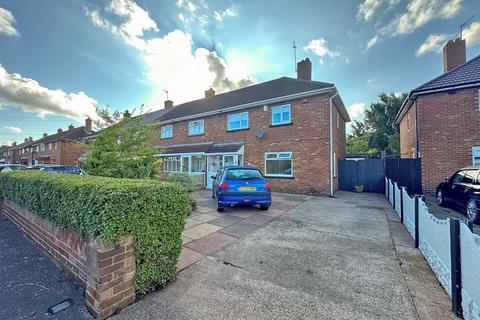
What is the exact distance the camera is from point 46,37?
25.0ft

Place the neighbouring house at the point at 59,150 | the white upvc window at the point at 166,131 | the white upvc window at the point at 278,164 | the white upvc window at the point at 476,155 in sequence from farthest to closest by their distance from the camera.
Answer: the neighbouring house at the point at 59,150 < the white upvc window at the point at 166,131 < the white upvc window at the point at 278,164 < the white upvc window at the point at 476,155

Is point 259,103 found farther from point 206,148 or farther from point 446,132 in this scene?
point 446,132

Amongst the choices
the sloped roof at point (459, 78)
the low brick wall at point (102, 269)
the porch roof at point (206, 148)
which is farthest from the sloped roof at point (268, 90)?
the low brick wall at point (102, 269)

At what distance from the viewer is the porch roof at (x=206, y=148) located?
13477 millimetres

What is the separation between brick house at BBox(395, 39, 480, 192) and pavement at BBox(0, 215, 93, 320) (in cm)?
1353

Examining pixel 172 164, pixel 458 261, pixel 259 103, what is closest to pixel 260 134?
pixel 259 103

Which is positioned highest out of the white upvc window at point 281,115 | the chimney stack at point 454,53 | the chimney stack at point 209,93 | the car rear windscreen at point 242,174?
the chimney stack at point 209,93

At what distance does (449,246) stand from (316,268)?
5.55 ft

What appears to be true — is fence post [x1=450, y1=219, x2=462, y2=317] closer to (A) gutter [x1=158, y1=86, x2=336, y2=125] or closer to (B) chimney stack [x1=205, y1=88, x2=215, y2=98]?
(A) gutter [x1=158, y1=86, x2=336, y2=125]

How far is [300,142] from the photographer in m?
11.5

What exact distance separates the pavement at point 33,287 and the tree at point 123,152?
124 inches

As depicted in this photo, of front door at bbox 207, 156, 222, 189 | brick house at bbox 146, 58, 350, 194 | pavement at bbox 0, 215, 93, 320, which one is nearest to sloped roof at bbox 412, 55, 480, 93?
brick house at bbox 146, 58, 350, 194

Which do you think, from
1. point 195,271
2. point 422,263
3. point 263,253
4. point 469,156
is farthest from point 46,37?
point 469,156

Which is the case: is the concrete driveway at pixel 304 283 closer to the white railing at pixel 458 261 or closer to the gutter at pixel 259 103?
the white railing at pixel 458 261
